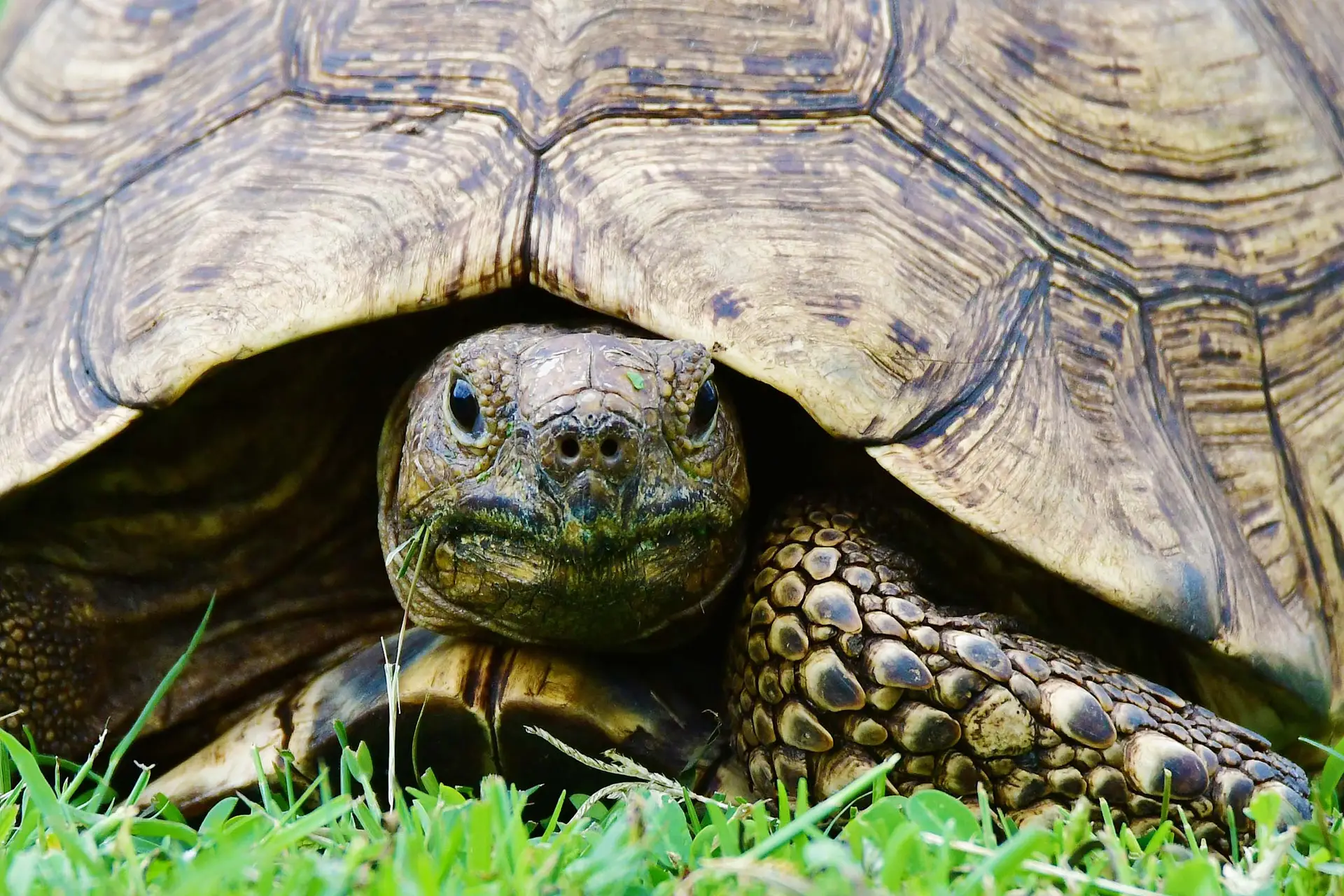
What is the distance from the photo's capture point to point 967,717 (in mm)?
2320

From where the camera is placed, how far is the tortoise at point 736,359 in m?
2.35

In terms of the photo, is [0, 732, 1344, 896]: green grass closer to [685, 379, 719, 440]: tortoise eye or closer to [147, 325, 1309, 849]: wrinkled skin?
[147, 325, 1309, 849]: wrinkled skin

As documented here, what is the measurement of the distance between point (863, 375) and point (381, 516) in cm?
96

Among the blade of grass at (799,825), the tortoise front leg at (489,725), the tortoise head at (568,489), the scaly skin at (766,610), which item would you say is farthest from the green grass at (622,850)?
the tortoise head at (568,489)

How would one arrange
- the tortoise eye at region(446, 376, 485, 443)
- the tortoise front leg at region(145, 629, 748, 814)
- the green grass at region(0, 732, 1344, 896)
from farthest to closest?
the tortoise front leg at region(145, 629, 748, 814) < the tortoise eye at region(446, 376, 485, 443) < the green grass at region(0, 732, 1344, 896)

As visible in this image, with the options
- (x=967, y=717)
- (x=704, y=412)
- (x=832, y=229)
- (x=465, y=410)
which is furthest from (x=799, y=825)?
(x=832, y=229)

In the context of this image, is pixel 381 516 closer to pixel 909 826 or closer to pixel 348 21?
pixel 348 21

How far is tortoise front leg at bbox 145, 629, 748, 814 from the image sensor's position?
247 cm

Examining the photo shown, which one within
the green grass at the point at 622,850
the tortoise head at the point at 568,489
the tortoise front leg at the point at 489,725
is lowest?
the tortoise front leg at the point at 489,725

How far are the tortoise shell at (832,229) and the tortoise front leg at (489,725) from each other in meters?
0.64

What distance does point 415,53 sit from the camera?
271 cm

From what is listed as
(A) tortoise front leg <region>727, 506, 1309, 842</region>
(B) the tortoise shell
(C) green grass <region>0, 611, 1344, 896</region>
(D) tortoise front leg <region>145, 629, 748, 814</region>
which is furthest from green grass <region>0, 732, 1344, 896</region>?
(B) the tortoise shell

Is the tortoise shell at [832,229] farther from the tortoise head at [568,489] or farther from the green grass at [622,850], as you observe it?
the green grass at [622,850]

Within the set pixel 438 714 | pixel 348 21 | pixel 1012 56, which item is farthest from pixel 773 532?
pixel 348 21
